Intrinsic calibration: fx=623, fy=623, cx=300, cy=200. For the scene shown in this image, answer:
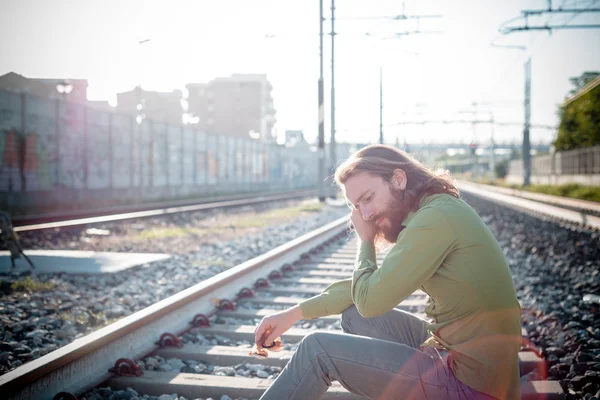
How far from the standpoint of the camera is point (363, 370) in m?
2.37

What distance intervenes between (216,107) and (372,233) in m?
97.3

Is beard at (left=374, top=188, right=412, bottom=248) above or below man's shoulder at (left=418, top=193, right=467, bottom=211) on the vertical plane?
below

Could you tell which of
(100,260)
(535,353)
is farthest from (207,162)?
(535,353)

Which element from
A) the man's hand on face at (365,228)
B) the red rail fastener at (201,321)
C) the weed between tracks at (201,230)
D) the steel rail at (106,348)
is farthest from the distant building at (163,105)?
the man's hand on face at (365,228)

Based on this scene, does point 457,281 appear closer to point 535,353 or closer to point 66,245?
point 535,353

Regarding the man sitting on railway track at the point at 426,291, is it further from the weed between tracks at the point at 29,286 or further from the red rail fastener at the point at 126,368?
the weed between tracks at the point at 29,286

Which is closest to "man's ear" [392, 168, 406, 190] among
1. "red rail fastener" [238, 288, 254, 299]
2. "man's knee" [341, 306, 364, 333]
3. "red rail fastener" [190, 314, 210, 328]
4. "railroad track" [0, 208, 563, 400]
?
"man's knee" [341, 306, 364, 333]

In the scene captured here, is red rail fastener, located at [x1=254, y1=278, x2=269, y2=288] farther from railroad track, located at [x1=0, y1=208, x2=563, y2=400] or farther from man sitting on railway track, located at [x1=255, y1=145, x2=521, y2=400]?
man sitting on railway track, located at [x1=255, y1=145, x2=521, y2=400]

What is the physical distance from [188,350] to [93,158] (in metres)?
20.7

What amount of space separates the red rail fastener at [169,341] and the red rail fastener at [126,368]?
0.52m

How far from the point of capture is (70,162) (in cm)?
2183

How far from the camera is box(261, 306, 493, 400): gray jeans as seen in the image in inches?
90.4

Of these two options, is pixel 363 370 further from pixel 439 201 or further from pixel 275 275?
pixel 275 275

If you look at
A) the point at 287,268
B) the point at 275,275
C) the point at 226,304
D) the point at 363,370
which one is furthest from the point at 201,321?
the point at 287,268
